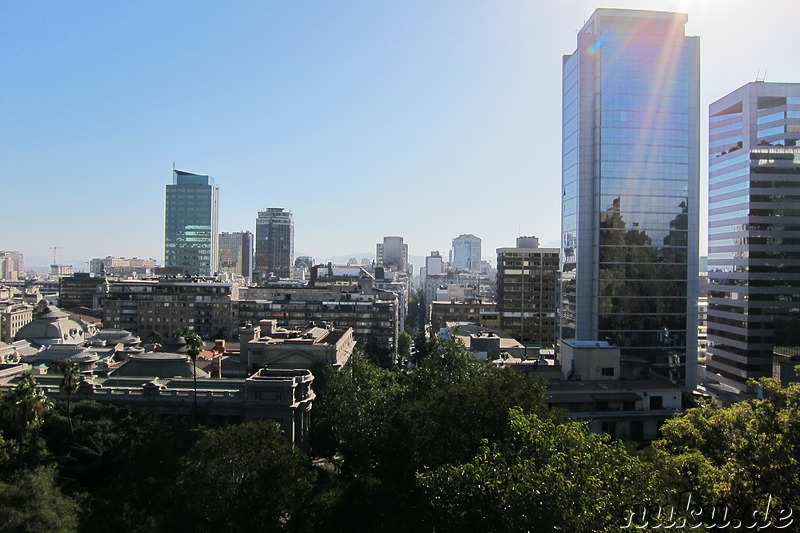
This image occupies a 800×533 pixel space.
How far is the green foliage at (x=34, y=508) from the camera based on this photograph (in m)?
31.3

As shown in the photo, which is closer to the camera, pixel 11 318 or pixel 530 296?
pixel 530 296

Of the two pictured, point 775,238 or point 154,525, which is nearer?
point 154,525

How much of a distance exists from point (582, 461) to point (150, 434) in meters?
36.5

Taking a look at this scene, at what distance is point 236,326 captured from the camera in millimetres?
131625

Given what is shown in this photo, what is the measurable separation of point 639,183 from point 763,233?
1762cm

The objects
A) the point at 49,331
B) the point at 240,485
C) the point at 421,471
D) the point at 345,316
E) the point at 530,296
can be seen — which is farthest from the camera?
the point at 530,296

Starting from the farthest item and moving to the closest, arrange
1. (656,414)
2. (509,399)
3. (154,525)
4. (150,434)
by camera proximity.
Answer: (656,414) → (150,434) → (509,399) → (154,525)

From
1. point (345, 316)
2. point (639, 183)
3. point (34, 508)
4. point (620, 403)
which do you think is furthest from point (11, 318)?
point (639, 183)

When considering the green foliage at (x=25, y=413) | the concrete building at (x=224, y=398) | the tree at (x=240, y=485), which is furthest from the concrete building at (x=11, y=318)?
the tree at (x=240, y=485)

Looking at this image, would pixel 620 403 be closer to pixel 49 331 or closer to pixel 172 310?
pixel 49 331

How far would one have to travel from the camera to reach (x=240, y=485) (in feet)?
108

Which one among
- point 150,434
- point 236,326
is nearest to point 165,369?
point 150,434

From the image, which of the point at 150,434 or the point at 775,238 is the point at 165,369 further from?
the point at 775,238

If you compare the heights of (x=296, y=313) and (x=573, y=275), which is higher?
(x=573, y=275)
